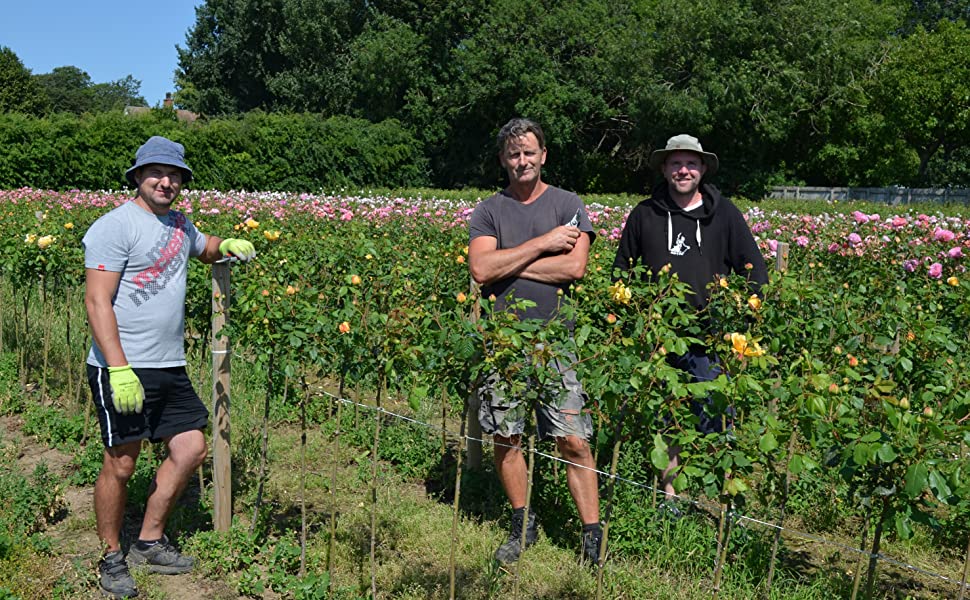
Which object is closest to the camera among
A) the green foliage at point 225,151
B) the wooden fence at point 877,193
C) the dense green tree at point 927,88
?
the green foliage at point 225,151

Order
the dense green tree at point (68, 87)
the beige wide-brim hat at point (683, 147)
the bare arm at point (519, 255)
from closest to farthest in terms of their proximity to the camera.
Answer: the bare arm at point (519, 255), the beige wide-brim hat at point (683, 147), the dense green tree at point (68, 87)

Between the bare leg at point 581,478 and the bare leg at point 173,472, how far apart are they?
1410 millimetres

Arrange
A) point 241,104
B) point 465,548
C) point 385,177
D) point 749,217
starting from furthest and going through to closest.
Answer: point 241,104
point 385,177
point 749,217
point 465,548

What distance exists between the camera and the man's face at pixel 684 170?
3625 mm

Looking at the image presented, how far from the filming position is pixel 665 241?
370 centimetres

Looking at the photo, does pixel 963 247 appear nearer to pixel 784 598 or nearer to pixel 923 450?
pixel 784 598

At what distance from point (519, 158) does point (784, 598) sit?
193 cm

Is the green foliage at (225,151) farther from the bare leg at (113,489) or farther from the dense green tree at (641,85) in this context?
the bare leg at (113,489)

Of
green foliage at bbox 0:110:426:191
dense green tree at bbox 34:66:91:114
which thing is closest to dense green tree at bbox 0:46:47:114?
dense green tree at bbox 34:66:91:114

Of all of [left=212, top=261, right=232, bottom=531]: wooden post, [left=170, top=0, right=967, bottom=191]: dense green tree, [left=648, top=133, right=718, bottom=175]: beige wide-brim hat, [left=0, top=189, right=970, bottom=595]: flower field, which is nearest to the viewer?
[left=0, top=189, right=970, bottom=595]: flower field

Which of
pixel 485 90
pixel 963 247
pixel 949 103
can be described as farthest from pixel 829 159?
pixel 963 247

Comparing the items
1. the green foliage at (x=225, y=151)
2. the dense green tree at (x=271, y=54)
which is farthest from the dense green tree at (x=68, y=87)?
the green foliage at (x=225, y=151)

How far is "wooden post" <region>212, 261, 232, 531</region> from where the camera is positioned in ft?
11.4

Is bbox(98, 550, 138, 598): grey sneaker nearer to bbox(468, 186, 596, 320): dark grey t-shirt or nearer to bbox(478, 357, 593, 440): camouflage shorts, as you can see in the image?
bbox(478, 357, 593, 440): camouflage shorts
